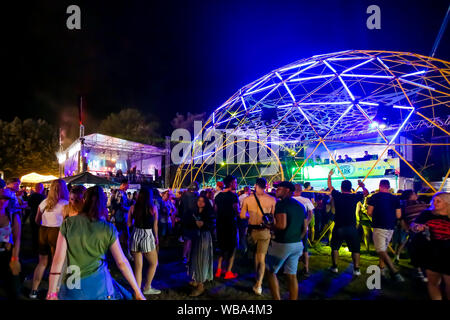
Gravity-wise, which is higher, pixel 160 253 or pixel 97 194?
pixel 97 194

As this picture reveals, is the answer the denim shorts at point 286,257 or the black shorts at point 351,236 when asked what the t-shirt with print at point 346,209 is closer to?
the black shorts at point 351,236

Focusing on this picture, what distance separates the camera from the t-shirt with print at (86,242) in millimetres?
2145

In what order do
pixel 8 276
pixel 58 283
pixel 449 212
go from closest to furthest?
pixel 58 283
pixel 449 212
pixel 8 276

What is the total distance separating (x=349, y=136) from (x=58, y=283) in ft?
66.7

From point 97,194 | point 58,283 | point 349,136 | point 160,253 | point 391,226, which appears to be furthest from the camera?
point 349,136

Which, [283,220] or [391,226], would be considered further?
[391,226]

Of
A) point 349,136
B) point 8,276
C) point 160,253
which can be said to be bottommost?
point 160,253

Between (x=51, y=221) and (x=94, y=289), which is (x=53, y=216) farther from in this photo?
(x=94, y=289)

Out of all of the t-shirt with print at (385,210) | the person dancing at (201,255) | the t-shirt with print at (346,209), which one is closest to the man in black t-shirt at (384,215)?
the t-shirt with print at (385,210)

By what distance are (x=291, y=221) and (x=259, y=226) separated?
965 millimetres

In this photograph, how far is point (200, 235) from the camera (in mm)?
4391

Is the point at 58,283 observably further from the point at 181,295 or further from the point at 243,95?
the point at 243,95

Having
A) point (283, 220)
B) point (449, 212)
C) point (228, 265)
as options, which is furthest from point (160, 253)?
point (449, 212)

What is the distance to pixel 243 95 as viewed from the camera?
12.0m
